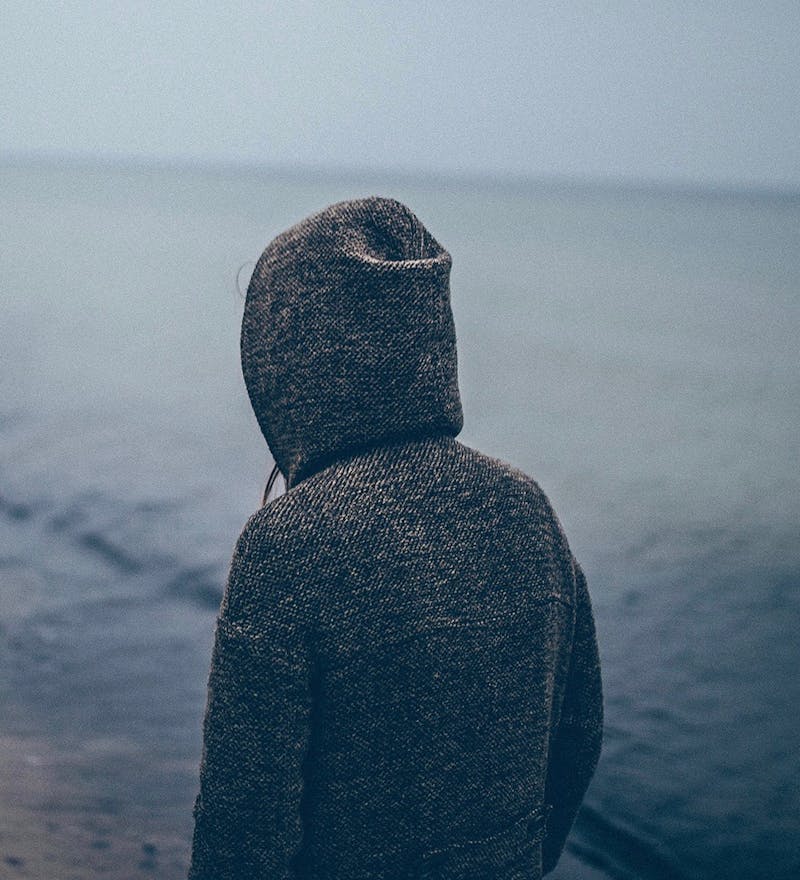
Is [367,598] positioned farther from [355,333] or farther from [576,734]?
[576,734]

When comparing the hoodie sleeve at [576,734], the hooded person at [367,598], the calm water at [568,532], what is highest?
the hooded person at [367,598]

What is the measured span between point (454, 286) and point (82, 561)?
2043 centimetres

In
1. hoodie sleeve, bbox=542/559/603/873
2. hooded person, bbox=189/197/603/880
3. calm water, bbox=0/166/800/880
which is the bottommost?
calm water, bbox=0/166/800/880

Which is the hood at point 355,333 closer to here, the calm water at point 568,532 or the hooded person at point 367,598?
the hooded person at point 367,598

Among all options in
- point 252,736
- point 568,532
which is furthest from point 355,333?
point 568,532

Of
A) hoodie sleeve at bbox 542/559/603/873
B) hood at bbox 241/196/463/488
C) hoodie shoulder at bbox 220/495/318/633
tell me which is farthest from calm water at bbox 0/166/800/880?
hoodie sleeve at bbox 542/559/603/873

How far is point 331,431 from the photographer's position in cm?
105

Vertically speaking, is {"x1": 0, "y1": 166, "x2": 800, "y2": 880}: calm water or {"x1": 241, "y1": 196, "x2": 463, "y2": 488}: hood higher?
{"x1": 241, "y1": 196, "x2": 463, "y2": 488}: hood

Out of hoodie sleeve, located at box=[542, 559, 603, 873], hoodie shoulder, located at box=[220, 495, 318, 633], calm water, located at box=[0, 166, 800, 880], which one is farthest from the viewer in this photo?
calm water, located at box=[0, 166, 800, 880]

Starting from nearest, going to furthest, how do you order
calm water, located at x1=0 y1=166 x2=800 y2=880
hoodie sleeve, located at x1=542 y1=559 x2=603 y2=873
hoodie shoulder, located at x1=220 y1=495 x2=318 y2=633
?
hoodie shoulder, located at x1=220 y1=495 x2=318 y2=633 → hoodie sleeve, located at x1=542 y1=559 x2=603 y2=873 → calm water, located at x1=0 y1=166 x2=800 y2=880

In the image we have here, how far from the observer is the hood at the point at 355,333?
3.40 ft

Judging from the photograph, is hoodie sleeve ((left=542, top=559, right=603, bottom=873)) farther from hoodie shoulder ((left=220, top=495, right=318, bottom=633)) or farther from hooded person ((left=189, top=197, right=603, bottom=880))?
hoodie shoulder ((left=220, top=495, right=318, bottom=633))

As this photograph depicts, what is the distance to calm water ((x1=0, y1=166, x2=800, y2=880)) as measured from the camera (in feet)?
9.95

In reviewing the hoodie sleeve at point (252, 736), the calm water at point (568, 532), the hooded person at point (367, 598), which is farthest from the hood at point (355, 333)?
the calm water at point (568, 532)
